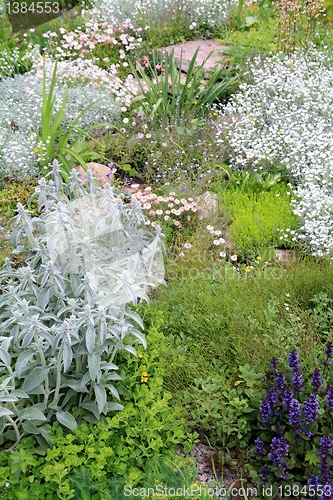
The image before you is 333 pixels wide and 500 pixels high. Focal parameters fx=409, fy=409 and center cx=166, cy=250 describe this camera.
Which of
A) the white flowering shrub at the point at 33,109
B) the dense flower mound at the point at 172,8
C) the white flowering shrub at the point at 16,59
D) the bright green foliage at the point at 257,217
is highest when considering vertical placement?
the dense flower mound at the point at 172,8

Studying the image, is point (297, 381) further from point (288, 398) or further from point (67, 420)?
point (67, 420)

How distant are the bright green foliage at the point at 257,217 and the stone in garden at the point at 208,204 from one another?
87 millimetres

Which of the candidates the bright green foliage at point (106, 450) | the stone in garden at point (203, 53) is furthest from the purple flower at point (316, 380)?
the stone in garden at point (203, 53)

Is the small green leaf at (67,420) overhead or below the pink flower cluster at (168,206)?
below

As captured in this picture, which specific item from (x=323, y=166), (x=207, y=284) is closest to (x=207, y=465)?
(x=207, y=284)

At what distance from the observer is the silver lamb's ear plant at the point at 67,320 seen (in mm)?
1998

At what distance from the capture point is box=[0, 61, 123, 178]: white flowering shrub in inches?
176

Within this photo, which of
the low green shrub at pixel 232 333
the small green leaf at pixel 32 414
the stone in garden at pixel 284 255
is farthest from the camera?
the stone in garden at pixel 284 255

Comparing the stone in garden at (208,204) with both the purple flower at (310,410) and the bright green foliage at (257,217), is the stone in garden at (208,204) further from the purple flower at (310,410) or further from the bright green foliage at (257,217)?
the purple flower at (310,410)

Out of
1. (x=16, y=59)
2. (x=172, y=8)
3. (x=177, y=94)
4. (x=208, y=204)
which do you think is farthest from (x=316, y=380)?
(x=172, y=8)

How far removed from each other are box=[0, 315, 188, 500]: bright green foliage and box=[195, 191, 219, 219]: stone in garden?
1.84 metres

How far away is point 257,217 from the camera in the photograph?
12.9 ft

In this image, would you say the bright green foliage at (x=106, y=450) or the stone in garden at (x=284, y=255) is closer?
the bright green foliage at (x=106, y=450)

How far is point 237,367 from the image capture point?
2771mm
